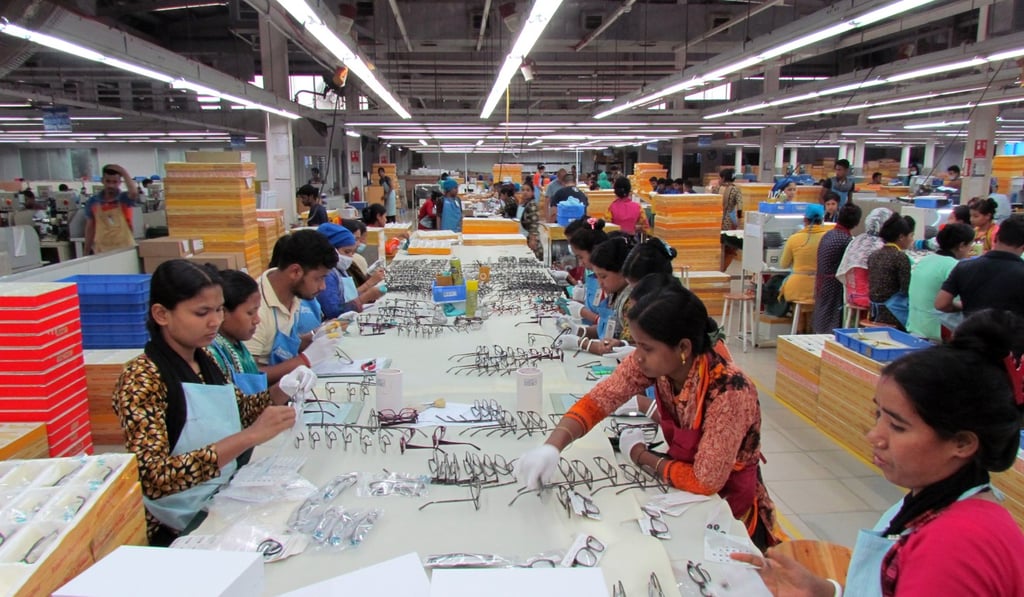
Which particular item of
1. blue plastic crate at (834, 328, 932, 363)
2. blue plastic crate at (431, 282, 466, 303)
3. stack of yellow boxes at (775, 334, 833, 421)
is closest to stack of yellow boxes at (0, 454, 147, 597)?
blue plastic crate at (431, 282, 466, 303)

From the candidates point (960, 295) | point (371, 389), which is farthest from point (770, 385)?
point (371, 389)

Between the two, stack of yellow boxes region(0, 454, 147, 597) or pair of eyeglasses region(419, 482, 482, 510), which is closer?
stack of yellow boxes region(0, 454, 147, 597)

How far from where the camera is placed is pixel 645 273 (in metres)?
3.27

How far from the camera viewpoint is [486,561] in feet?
5.07

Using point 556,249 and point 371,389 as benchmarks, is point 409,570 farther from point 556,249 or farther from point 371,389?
point 556,249

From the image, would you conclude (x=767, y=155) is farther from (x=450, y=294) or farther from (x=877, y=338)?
(x=450, y=294)

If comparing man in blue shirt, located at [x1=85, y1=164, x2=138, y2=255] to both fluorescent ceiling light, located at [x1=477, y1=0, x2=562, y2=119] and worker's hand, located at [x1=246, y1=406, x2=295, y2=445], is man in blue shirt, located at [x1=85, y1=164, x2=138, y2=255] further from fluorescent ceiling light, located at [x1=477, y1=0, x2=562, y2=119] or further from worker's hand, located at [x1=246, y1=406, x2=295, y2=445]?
worker's hand, located at [x1=246, y1=406, x2=295, y2=445]

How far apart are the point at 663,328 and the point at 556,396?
82cm

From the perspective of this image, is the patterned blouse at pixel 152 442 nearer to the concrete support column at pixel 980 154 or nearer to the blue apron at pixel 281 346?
the blue apron at pixel 281 346

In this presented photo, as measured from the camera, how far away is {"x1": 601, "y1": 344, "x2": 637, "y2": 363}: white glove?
9.73 ft

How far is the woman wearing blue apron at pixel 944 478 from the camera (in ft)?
3.70

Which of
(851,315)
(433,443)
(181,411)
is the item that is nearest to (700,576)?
(433,443)

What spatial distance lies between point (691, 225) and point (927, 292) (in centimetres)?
327

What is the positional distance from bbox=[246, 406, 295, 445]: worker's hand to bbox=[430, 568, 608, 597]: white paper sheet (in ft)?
3.28
